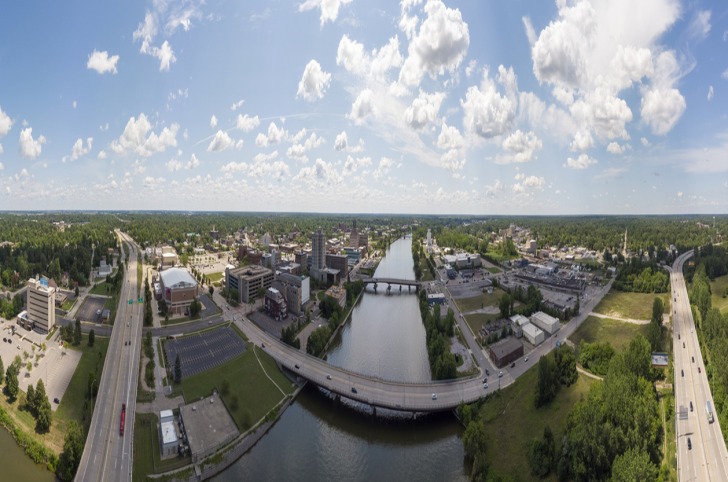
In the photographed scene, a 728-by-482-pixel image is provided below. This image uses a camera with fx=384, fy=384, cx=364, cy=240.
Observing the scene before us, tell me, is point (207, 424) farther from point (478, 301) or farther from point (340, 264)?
point (340, 264)

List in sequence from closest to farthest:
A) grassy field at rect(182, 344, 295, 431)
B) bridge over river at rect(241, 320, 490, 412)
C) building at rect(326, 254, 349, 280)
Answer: grassy field at rect(182, 344, 295, 431), bridge over river at rect(241, 320, 490, 412), building at rect(326, 254, 349, 280)

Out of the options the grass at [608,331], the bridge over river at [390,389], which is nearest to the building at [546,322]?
the grass at [608,331]

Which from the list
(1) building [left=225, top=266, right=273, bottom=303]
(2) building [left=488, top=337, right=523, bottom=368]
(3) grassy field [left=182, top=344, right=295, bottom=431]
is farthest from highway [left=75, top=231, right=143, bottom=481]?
(2) building [left=488, top=337, right=523, bottom=368]

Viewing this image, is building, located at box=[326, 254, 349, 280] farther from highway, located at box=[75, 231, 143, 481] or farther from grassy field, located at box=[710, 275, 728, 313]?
grassy field, located at box=[710, 275, 728, 313]

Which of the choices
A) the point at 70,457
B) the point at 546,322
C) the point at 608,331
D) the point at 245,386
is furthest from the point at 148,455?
the point at 608,331

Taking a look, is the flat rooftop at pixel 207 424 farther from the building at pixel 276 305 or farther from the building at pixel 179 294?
the building at pixel 179 294

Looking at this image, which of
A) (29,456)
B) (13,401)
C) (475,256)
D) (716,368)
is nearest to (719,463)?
(716,368)

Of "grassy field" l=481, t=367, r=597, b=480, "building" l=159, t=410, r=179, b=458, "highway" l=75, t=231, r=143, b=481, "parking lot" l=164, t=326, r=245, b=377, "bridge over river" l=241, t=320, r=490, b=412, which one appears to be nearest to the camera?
"highway" l=75, t=231, r=143, b=481
